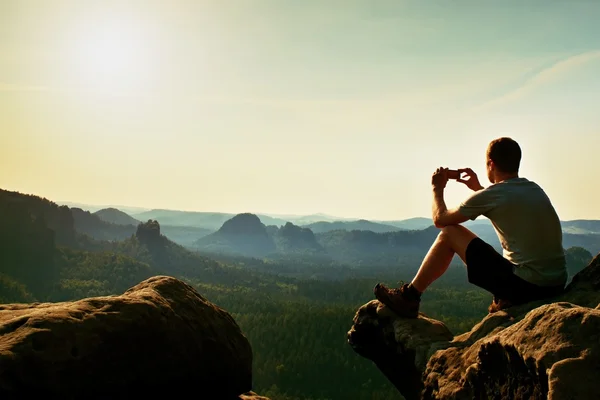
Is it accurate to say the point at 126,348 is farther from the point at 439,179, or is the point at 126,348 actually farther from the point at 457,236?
the point at 439,179

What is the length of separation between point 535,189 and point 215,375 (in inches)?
310

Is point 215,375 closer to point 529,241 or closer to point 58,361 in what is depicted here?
point 58,361

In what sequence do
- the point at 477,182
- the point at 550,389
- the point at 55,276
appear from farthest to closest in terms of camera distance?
the point at 55,276 → the point at 477,182 → the point at 550,389

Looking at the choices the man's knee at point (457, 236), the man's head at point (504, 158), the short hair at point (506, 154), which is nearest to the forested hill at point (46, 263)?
the man's knee at point (457, 236)

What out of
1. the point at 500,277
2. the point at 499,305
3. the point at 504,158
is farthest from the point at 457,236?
the point at 504,158

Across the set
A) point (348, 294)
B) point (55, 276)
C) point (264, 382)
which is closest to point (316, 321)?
point (264, 382)

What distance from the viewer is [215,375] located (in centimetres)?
1120

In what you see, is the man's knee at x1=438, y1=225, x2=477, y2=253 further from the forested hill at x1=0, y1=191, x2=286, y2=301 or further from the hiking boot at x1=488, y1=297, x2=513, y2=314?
the forested hill at x1=0, y1=191, x2=286, y2=301

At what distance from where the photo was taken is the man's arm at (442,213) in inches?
372

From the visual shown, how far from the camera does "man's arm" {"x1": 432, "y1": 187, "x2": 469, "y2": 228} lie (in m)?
9.44

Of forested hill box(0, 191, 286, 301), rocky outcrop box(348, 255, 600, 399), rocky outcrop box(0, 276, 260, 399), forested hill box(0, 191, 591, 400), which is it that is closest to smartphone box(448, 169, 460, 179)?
rocky outcrop box(348, 255, 600, 399)

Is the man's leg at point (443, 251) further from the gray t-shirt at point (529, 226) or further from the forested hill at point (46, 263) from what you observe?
the forested hill at point (46, 263)

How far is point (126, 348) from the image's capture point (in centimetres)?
914

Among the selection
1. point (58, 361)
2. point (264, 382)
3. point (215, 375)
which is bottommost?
point (264, 382)
